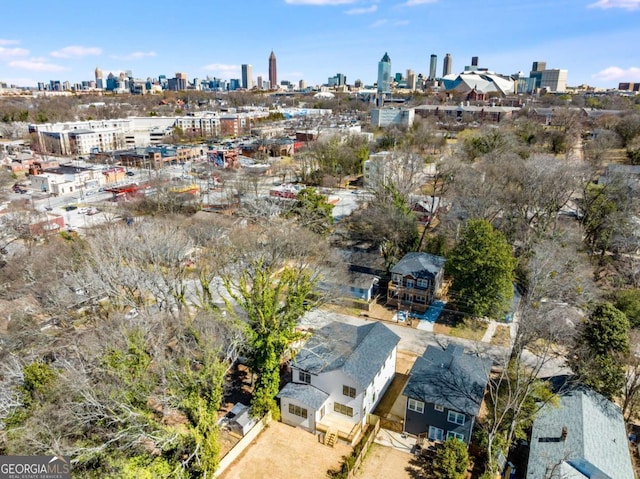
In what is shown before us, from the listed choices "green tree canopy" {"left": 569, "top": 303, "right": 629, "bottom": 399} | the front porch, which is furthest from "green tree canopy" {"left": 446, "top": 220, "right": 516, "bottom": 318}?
the front porch

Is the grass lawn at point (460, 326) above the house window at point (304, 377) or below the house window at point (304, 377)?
below

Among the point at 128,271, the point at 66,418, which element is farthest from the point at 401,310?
the point at 66,418

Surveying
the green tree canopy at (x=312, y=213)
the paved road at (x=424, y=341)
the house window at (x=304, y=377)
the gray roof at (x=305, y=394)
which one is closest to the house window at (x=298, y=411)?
the gray roof at (x=305, y=394)

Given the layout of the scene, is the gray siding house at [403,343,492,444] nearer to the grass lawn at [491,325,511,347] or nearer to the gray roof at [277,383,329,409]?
the gray roof at [277,383,329,409]

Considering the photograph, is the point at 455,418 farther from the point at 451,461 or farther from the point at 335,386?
the point at 335,386

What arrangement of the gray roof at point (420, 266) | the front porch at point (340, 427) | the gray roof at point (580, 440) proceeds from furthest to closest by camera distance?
the gray roof at point (420, 266) < the front porch at point (340, 427) < the gray roof at point (580, 440)

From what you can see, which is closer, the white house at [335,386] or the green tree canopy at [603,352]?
the green tree canopy at [603,352]

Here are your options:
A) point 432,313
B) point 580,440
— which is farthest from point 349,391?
point 432,313

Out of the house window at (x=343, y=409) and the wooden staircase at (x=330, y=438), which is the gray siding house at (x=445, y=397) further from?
the wooden staircase at (x=330, y=438)
